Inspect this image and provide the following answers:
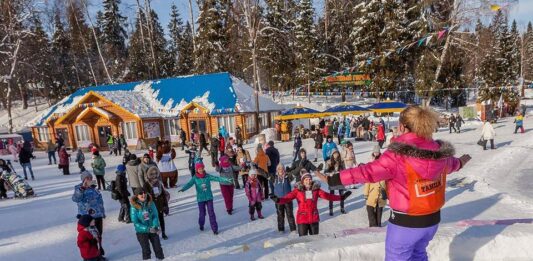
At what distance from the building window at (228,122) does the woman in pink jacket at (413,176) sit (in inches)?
848

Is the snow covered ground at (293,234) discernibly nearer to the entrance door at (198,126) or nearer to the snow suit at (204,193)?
the snow suit at (204,193)

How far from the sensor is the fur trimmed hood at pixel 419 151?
2.50 meters

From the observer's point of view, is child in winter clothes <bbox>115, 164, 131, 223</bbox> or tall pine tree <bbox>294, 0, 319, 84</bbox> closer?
child in winter clothes <bbox>115, 164, 131, 223</bbox>

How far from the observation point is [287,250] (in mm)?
3926

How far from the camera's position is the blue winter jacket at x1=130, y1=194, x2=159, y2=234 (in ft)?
17.1

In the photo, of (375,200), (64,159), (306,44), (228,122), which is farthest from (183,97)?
(375,200)

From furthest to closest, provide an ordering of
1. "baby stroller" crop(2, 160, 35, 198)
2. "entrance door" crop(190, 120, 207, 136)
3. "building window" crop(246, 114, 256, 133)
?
"entrance door" crop(190, 120, 207, 136) → "building window" crop(246, 114, 256, 133) → "baby stroller" crop(2, 160, 35, 198)

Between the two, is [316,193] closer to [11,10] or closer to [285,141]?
[285,141]

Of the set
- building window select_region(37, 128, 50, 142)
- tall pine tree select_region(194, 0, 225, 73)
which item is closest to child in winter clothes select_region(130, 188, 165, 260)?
building window select_region(37, 128, 50, 142)

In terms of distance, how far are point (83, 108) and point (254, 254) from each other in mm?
25221

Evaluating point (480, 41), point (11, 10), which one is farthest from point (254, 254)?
point (11, 10)

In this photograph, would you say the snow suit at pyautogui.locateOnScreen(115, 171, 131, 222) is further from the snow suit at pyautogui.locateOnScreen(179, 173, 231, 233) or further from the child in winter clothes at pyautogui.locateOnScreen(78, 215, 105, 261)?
the child in winter clothes at pyautogui.locateOnScreen(78, 215, 105, 261)

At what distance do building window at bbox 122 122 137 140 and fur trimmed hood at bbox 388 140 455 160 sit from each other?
956 inches

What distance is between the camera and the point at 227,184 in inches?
316
